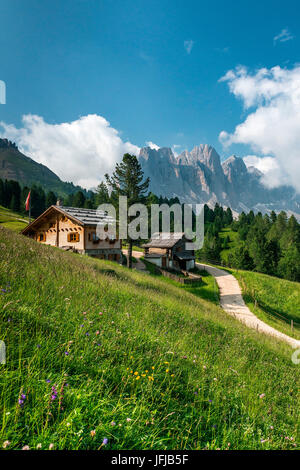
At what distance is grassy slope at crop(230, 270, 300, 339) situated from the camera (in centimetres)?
2352

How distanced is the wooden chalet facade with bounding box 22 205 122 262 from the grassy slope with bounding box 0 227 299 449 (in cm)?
2409

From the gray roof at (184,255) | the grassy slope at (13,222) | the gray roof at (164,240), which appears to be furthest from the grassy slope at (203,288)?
the grassy slope at (13,222)

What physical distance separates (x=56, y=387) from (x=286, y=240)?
323 ft

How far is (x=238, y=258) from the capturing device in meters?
66.9

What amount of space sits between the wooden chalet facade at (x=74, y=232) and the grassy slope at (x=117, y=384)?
24089 mm

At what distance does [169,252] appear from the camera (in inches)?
1577

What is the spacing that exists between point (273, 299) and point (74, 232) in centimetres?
3131

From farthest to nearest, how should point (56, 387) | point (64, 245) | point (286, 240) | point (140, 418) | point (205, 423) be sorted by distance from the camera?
point (286, 240), point (64, 245), point (205, 423), point (140, 418), point (56, 387)

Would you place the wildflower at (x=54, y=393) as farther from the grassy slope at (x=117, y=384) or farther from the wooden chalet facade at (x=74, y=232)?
the wooden chalet facade at (x=74, y=232)

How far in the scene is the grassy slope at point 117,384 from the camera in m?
1.94

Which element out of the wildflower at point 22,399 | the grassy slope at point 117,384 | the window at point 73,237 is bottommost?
the grassy slope at point 117,384

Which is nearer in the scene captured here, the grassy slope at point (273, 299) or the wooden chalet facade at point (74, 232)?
the grassy slope at point (273, 299)

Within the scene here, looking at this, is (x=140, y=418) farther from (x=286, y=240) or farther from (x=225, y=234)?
(x=225, y=234)
